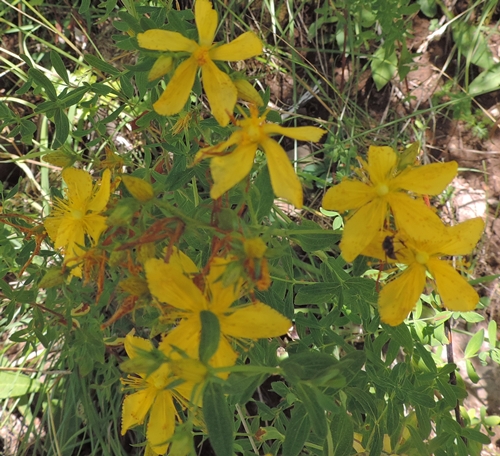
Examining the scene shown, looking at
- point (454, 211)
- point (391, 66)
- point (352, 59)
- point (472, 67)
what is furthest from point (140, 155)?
point (472, 67)

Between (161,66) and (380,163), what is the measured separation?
0.51 metres

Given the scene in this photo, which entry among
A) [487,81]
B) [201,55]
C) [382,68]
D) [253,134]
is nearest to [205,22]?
[201,55]

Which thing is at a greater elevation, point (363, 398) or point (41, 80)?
point (41, 80)

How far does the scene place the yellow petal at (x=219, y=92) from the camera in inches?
43.4

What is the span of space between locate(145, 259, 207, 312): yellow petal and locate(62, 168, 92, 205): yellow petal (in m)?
0.43

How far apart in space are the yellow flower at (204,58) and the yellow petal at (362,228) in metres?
0.33

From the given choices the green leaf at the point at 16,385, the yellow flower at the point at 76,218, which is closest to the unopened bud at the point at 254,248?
the yellow flower at the point at 76,218

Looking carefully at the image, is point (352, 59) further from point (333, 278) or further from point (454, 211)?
point (333, 278)

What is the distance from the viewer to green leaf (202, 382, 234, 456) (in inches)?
38.1

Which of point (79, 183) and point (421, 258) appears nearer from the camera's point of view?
point (421, 258)

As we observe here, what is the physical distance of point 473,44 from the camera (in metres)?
2.49

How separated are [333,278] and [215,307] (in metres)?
0.46

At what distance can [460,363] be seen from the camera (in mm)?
2316

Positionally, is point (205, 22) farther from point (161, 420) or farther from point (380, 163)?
point (161, 420)
